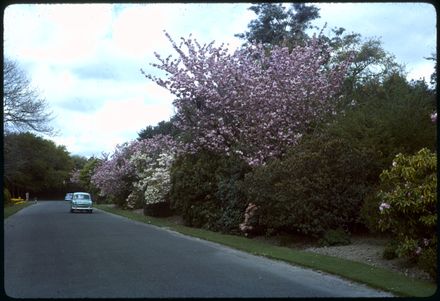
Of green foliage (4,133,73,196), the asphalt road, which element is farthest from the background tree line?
green foliage (4,133,73,196)

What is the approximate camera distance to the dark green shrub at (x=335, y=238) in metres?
15.1

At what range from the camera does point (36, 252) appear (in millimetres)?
14711

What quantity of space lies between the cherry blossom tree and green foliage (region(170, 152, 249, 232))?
646 millimetres

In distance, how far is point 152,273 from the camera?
1082 cm

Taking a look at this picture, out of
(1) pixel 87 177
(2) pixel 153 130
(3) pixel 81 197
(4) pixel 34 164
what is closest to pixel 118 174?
(3) pixel 81 197

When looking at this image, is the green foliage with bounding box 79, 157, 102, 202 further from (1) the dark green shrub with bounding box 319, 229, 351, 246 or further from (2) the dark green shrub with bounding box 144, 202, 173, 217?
(1) the dark green shrub with bounding box 319, 229, 351, 246

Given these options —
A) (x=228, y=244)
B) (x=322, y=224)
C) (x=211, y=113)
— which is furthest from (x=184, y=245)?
(x=211, y=113)

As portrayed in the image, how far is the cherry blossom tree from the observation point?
2033 centimetres

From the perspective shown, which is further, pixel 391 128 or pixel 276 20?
pixel 276 20

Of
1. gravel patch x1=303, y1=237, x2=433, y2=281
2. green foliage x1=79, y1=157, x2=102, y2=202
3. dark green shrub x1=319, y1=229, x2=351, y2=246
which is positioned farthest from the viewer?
green foliage x1=79, y1=157, x2=102, y2=202

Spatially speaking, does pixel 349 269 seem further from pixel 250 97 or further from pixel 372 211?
pixel 250 97

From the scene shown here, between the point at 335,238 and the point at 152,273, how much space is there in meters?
6.09

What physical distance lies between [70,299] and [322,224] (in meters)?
8.79

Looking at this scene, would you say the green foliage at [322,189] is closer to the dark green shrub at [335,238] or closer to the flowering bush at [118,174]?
the dark green shrub at [335,238]
